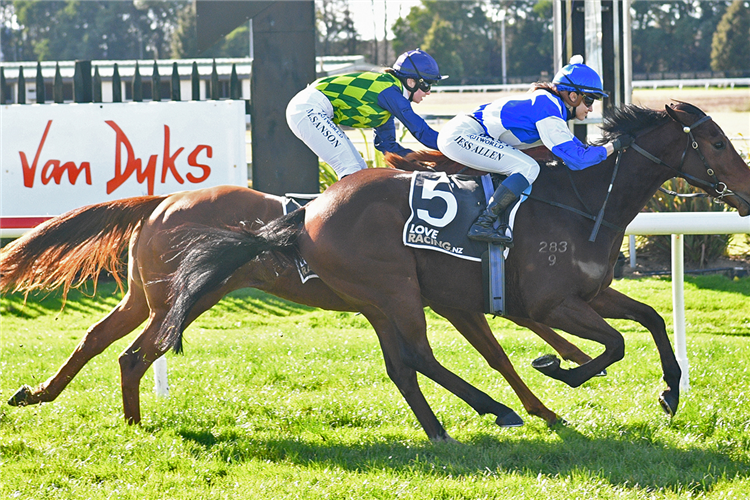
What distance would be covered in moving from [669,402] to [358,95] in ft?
Result: 7.44

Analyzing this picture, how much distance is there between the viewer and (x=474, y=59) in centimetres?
6106

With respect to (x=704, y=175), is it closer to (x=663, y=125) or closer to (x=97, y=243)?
(x=663, y=125)

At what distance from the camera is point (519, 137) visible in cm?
439

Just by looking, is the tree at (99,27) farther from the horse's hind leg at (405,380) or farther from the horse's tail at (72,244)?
the horse's hind leg at (405,380)

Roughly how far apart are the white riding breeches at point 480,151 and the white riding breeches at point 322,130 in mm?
559

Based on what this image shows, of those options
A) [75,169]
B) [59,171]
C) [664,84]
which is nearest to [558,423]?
[75,169]

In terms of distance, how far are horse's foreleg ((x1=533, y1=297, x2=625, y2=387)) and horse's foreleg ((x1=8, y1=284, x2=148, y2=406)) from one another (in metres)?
2.22

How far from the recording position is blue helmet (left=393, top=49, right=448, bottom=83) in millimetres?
4673

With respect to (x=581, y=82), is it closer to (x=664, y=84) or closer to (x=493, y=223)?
(x=493, y=223)

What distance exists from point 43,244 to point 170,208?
0.85 m

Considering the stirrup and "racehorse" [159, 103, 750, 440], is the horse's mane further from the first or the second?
the stirrup

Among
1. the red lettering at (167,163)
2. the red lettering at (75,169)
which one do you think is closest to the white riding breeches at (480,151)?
the red lettering at (167,163)

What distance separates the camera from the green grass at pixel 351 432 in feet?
11.5

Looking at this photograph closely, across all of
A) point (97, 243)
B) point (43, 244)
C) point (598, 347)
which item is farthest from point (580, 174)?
point (43, 244)
